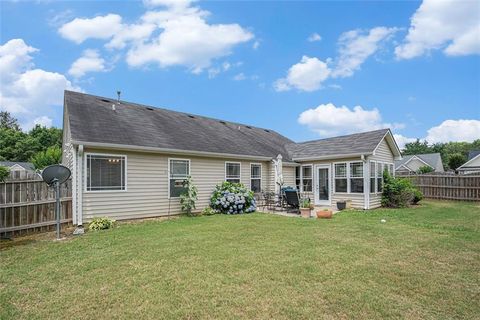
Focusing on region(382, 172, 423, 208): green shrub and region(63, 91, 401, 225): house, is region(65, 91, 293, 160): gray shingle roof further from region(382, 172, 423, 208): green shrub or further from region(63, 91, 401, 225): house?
region(382, 172, 423, 208): green shrub

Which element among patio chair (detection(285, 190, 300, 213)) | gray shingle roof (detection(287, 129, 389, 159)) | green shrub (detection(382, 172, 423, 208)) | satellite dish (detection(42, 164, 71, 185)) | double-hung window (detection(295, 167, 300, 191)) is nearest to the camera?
satellite dish (detection(42, 164, 71, 185))

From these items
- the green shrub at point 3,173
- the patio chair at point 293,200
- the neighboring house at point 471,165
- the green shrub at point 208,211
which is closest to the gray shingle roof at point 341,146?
the patio chair at point 293,200

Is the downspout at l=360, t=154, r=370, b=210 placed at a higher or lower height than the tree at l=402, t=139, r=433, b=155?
lower

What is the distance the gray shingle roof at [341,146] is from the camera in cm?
1303

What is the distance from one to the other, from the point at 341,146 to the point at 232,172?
5.75 m

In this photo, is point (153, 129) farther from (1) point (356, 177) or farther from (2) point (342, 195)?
(1) point (356, 177)

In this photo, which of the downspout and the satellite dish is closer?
the satellite dish

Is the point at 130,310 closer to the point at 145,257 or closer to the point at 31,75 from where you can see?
the point at 145,257

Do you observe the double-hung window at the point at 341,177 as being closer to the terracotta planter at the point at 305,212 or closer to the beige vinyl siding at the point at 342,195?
the beige vinyl siding at the point at 342,195

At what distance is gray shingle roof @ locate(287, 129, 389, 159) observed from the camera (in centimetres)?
1303

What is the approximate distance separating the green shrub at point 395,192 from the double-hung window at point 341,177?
7.05 feet

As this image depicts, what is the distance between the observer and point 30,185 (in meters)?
7.78

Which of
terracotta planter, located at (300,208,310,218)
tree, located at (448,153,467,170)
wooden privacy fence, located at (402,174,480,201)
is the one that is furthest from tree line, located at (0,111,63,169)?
tree, located at (448,153,467,170)

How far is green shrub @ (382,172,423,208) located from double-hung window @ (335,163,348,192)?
7.05ft
